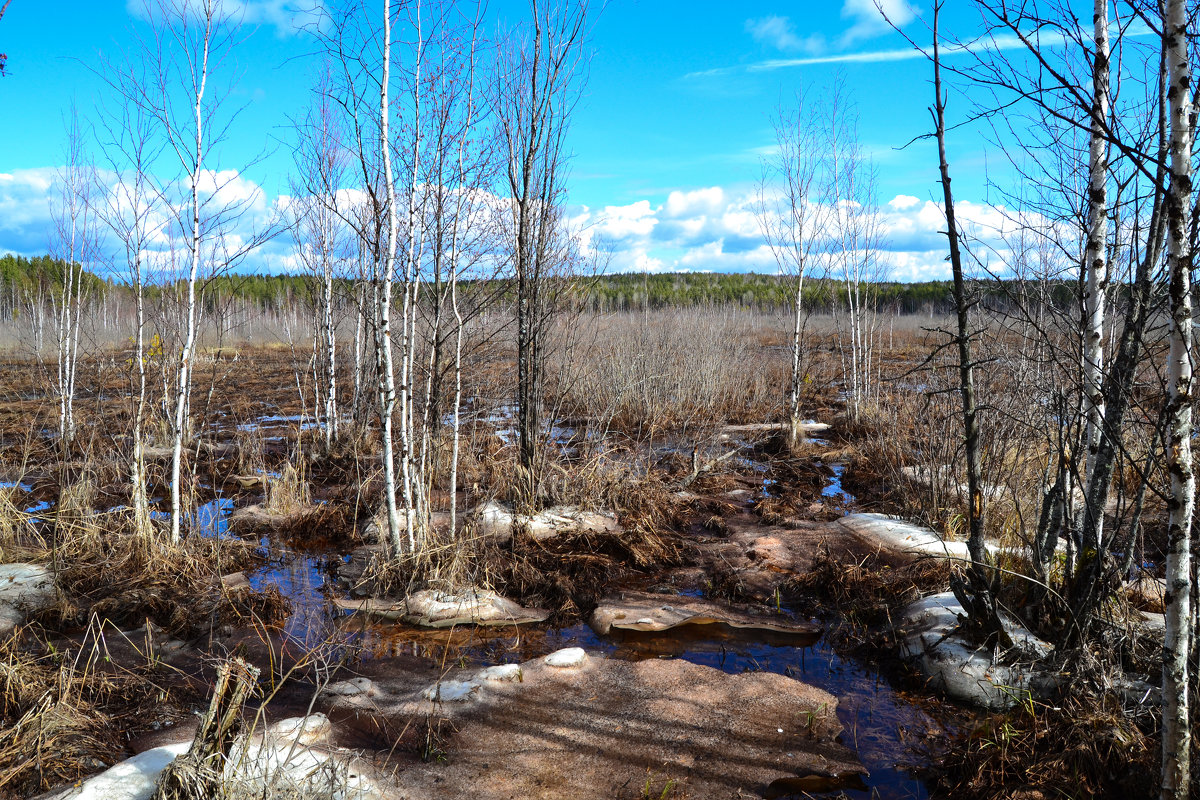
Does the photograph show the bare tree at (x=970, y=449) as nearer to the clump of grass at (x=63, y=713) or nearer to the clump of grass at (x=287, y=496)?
the clump of grass at (x=63, y=713)

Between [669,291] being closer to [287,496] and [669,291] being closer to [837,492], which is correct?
[837,492]

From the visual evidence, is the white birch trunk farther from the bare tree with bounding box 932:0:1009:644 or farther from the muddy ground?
the muddy ground

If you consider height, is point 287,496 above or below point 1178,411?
below

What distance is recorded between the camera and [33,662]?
13.2 ft

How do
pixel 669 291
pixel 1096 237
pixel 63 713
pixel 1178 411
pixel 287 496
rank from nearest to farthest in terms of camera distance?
pixel 1178 411, pixel 63 713, pixel 1096 237, pixel 287 496, pixel 669 291

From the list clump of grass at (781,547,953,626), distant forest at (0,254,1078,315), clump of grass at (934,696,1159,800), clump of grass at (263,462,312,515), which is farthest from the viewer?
distant forest at (0,254,1078,315)

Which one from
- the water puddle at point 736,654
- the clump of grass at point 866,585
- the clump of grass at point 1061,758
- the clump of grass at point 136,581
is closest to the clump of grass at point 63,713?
the clump of grass at point 136,581

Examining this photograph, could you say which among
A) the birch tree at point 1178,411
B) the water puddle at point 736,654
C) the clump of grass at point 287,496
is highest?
the birch tree at point 1178,411

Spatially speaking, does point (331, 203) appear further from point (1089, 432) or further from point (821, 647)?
point (1089, 432)

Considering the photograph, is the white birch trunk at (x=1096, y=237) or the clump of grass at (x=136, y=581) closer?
the white birch trunk at (x=1096, y=237)

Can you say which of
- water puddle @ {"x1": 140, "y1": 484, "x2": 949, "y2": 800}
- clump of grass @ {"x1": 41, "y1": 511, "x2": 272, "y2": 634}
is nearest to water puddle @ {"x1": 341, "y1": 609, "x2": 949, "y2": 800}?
water puddle @ {"x1": 140, "y1": 484, "x2": 949, "y2": 800}

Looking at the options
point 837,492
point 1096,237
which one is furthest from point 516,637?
point 837,492

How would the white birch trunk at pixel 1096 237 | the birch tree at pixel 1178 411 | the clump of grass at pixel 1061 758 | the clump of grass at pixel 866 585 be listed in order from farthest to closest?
the clump of grass at pixel 866 585 → the white birch trunk at pixel 1096 237 → the clump of grass at pixel 1061 758 → the birch tree at pixel 1178 411

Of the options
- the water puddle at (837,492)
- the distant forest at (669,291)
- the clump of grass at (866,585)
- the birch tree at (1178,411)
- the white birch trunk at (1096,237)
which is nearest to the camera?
the birch tree at (1178,411)
